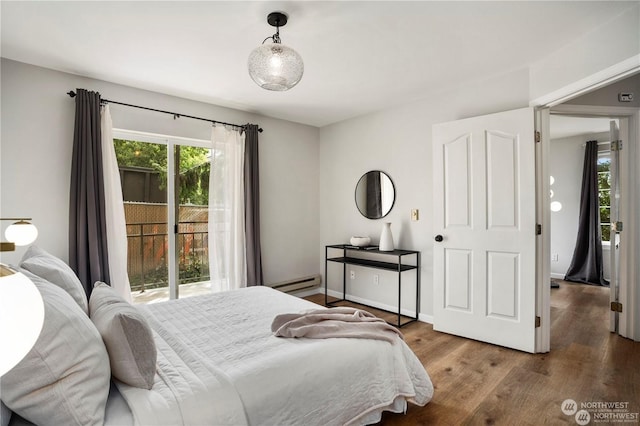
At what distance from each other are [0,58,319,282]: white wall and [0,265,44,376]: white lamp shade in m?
2.87

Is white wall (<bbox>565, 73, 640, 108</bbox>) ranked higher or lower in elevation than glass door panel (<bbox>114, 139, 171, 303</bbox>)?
higher

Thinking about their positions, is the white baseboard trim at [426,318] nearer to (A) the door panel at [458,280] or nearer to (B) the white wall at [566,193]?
(A) the door panel at [458,280]

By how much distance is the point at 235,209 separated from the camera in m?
3.85

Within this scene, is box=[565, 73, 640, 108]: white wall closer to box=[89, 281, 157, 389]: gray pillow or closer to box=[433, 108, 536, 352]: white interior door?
box=[433, 108, 536, 352]: white interior door

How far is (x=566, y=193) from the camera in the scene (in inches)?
235

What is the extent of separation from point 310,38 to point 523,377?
2.96 meters

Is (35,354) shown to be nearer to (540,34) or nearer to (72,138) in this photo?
(72,138)

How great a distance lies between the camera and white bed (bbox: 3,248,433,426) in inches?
47.4

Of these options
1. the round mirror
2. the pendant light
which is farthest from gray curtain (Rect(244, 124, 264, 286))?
the pendant light

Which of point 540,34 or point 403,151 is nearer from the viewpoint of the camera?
point 540,34

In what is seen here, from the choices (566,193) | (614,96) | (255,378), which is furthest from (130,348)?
(566,193)

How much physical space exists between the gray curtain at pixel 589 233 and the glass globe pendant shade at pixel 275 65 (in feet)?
19.1

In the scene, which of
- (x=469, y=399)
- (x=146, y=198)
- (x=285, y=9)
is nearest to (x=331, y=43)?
(x=285, y=9)

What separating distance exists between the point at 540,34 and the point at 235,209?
10.7 ft
